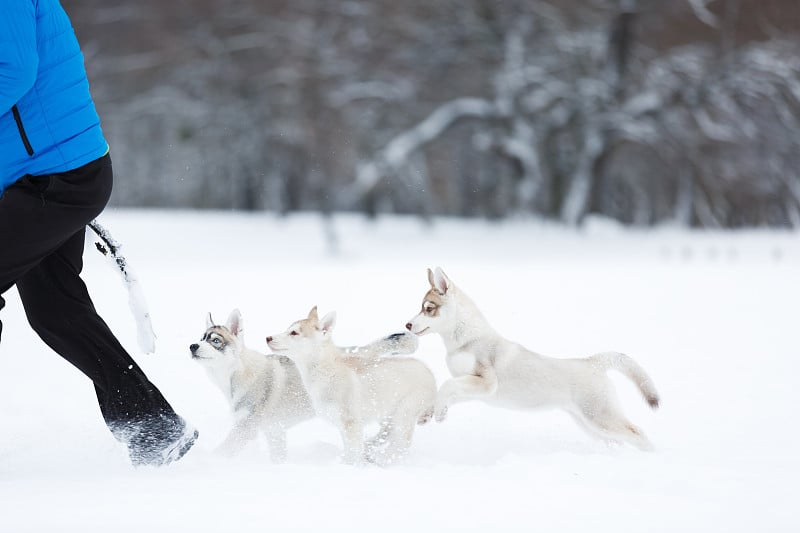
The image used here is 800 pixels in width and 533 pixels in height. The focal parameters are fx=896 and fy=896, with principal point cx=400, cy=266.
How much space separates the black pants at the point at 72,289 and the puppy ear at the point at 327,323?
96 cm

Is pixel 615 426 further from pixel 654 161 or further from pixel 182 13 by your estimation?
pixel 182 13

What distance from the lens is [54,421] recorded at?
16.8 ft

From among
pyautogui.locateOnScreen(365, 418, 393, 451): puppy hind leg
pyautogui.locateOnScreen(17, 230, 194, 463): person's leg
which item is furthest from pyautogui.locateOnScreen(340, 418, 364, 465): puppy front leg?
pyautogui.locateOnScreen(17, 230, 194, 463): person's leg

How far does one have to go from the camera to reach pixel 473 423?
5.54m

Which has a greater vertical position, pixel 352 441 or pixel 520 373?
pixel 520 373

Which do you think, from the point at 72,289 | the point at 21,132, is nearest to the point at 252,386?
the point at 72,289

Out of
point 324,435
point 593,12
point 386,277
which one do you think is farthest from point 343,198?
point 324,435

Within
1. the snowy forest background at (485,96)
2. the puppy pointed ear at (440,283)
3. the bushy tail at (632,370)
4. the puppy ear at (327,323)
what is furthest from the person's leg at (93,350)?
the snowy forest background at (485,96)

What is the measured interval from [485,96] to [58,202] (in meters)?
17.7

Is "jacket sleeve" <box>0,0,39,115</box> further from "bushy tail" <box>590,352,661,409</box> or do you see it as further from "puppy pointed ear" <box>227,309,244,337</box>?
"bushy tail" <box>590,352,661,409</box>

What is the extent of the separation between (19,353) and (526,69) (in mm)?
14907

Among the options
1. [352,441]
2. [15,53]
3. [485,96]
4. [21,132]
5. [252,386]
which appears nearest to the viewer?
[15,53]

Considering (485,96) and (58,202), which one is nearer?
(58,202)

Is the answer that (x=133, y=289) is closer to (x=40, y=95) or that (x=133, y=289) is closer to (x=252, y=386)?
(x=252, y=386)
